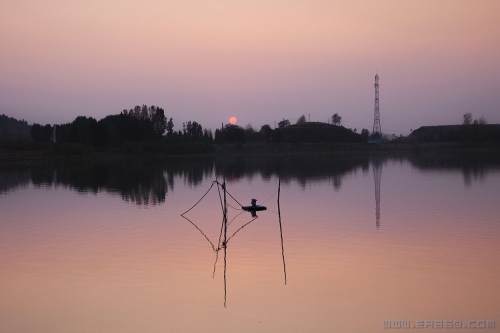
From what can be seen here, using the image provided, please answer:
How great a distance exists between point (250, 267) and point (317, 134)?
156357 mm

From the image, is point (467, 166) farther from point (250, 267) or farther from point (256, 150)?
point (256, 150)

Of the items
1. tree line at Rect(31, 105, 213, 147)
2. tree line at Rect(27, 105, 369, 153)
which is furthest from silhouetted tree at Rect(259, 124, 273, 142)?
tree line at Rect(31, 105, 213, 147)

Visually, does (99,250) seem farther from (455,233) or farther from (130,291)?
(455,233)

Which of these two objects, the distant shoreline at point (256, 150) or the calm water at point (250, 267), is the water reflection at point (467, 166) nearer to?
the calm water at point (250, 267)

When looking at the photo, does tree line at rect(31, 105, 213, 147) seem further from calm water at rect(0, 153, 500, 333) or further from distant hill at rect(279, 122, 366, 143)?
calm water at rect(0, 153, 500, 333)

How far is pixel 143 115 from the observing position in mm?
120875

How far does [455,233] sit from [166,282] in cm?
1066

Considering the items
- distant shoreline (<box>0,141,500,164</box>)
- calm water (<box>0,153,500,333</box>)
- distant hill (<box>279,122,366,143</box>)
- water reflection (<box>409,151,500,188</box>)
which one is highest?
distant hill (<box>279,122,366,143</box>)

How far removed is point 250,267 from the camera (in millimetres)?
14688

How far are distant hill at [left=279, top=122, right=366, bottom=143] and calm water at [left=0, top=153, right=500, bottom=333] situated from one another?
450 ft

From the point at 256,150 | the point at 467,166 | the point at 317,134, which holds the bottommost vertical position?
the point at 467,166

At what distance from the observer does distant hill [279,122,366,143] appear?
16575 centimetres

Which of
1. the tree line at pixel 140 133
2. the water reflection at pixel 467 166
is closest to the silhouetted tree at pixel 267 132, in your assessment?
the tree line at pixel 140 133

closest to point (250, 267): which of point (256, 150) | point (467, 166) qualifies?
point (467, 166)
